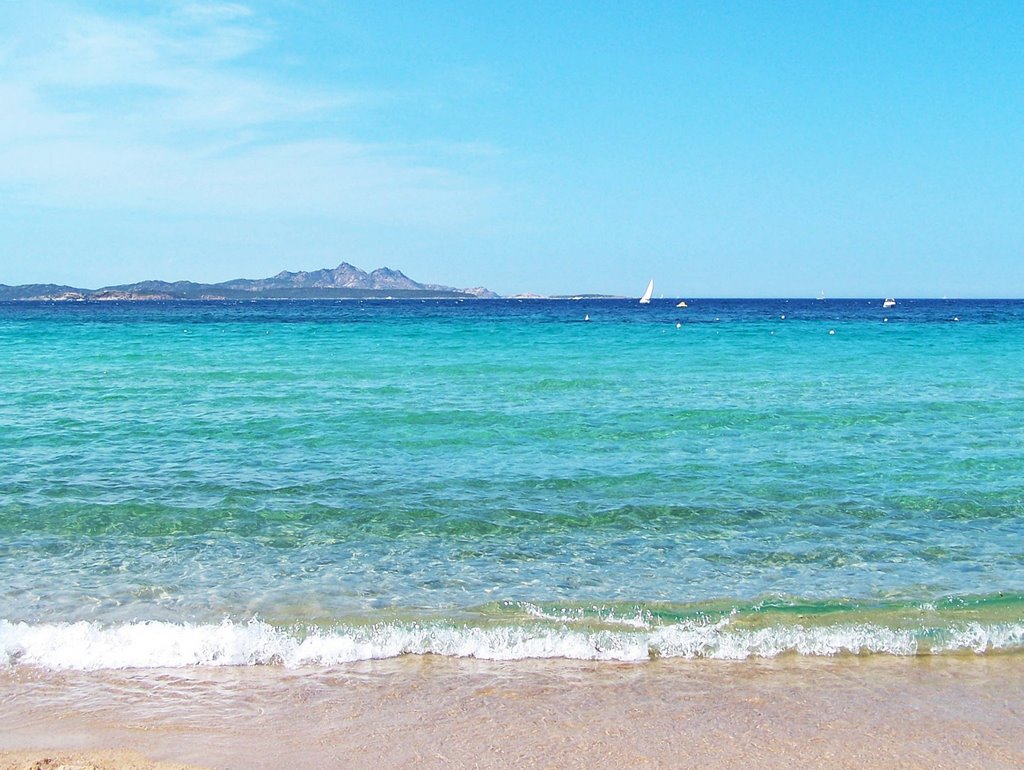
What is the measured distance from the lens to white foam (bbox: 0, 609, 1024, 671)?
6.57m

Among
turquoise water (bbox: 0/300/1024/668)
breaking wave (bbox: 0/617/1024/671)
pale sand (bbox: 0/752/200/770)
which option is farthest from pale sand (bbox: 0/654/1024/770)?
turquoise water (bbox: 0/300/1024/668)

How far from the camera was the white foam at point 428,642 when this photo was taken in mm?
6566

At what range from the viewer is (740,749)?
17.3 feet

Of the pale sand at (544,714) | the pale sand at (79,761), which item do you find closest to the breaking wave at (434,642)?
the pale sand at (544,714)

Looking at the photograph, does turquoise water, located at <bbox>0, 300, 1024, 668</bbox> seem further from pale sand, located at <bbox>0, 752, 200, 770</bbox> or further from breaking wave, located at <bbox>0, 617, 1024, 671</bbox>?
pale sand, located at <bbox>0, 752, 200, 770</bbox>

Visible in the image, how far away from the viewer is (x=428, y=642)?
22.3 feet

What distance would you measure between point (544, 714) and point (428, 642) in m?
1.44

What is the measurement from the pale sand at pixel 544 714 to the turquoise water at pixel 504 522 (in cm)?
31

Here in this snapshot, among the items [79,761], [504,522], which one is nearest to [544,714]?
[79,761]

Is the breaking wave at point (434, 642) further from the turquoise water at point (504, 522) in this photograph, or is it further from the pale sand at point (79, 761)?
the pale sand at point (79, 761)

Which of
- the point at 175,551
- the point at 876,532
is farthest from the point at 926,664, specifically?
the point at 175,551

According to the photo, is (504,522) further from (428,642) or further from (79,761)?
(79,761)

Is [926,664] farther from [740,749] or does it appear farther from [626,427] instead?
[626,427]

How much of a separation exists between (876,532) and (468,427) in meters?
8.22
